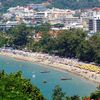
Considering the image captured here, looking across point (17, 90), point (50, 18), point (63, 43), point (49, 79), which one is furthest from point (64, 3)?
point (17, 90)

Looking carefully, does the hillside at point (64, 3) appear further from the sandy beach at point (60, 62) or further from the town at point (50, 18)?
the sandy beach at point (60, 62)

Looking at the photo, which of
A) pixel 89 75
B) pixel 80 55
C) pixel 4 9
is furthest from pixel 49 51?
pixel 4 9

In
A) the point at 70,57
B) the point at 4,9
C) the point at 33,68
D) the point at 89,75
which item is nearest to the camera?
the point at 89,75

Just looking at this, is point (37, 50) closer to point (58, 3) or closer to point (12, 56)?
point (12, 56)

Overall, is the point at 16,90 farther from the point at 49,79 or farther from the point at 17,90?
the point at 49,79

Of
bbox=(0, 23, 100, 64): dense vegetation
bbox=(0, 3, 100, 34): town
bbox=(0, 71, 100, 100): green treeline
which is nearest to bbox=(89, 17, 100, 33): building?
bbox=(0, 3, 100, 34): town

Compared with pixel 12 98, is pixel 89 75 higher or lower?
lower

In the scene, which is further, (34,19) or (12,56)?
(34,19)
